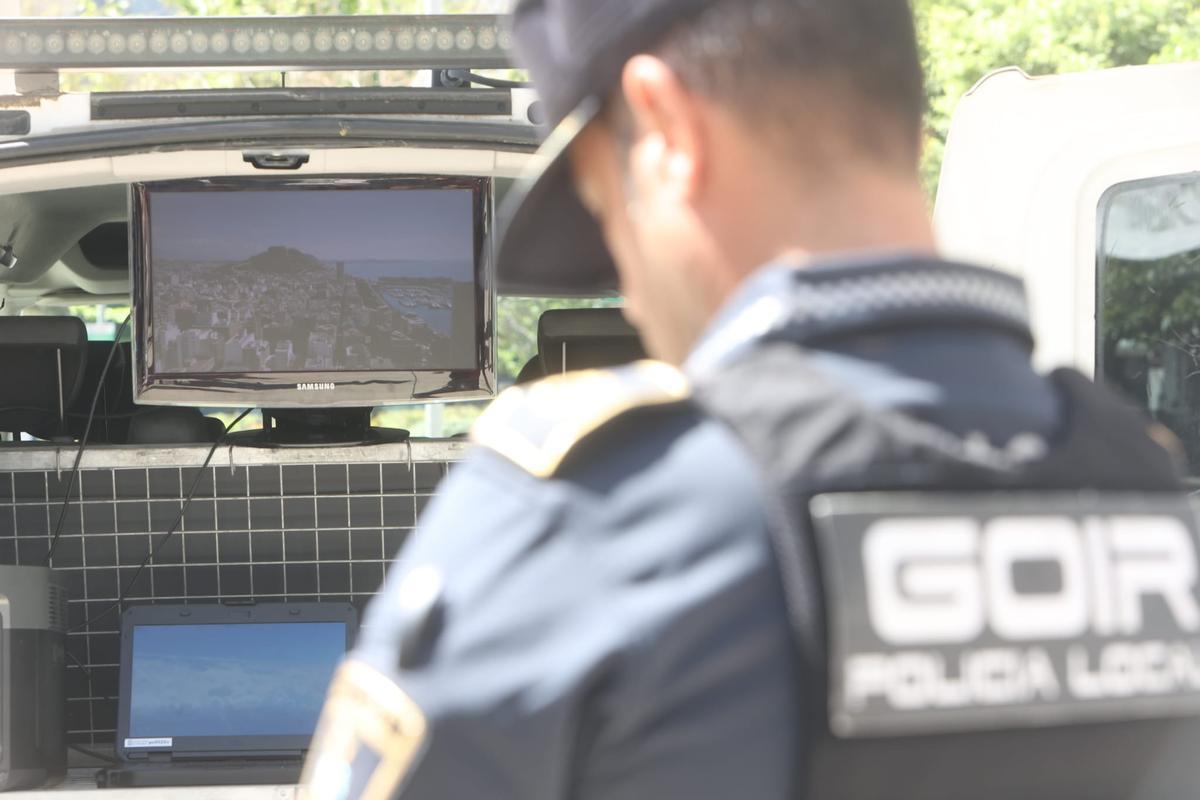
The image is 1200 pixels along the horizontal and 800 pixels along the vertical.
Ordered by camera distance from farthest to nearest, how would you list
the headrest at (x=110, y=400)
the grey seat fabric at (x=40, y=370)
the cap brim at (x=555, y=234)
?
the headrest at (x=110, y=400) → the grey seat fabric at (x=40, y=370) → the cap brim at (x=555, y=234)

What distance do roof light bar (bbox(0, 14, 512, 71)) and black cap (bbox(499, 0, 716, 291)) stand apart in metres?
1.60

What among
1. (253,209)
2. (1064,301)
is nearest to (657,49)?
(1064,301)

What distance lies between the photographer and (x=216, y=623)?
148 inches

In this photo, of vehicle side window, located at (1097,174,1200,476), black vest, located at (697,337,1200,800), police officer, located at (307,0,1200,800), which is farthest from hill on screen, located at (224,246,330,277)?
black vest, located at (697,337,1200,800)

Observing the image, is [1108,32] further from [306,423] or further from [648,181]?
[648,181]

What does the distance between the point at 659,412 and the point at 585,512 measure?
0.07 metres

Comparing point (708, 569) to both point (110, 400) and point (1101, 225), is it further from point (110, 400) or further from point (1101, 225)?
point (110, 400)

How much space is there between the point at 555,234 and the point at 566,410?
0.25 meters

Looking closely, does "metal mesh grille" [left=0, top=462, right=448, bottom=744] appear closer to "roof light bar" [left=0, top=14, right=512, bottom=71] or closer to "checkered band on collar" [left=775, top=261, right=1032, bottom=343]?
"roof light bar" [left=0, top=14, right=512, bottom=71]

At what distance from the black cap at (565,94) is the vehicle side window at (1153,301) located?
181 cm

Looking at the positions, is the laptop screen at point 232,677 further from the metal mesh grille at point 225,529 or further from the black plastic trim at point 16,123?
the black plastic trim at point 16,123

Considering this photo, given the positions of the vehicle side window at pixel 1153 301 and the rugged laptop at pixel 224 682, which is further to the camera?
the rugged laptop at pixel 224 682

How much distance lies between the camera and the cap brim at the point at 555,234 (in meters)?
0.91

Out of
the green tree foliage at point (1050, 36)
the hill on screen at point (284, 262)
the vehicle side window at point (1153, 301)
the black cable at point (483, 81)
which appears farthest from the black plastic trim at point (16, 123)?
the green tree foliage at point (1050, 36)
